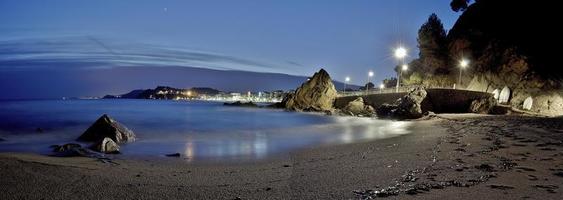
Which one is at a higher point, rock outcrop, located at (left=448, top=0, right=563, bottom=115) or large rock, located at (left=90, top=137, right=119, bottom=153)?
rock outcrop, located at (left=448, top=0, right=563, bottom=115)

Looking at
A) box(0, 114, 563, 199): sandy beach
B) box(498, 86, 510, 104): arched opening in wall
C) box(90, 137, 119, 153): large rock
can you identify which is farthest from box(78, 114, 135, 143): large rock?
box(498, 86, 510, 104): arched opening in wall

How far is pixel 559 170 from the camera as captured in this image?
6.71m

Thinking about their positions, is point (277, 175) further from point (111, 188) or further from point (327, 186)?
point (111, 188)

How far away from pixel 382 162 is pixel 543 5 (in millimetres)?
41895

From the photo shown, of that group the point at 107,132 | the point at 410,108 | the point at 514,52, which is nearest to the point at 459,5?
the point at 514,52

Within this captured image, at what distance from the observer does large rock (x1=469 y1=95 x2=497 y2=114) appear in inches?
1171

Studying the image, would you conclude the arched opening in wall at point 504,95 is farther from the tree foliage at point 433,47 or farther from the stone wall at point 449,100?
the tree foliage at point 433,47

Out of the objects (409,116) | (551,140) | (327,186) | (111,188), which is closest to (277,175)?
(327,186)

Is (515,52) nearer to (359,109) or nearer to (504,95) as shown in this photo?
(504,95)

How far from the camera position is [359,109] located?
4147 cm

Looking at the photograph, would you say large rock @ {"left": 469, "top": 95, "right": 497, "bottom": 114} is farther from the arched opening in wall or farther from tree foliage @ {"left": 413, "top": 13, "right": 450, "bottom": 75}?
tree foliage @ {"left": 413, "top": 13, "right": 450, "bottom": 75}

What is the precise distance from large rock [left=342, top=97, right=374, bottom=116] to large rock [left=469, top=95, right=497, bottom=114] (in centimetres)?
910

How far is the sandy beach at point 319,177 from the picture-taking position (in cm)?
568

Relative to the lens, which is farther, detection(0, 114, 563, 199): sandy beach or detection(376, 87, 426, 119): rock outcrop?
detection(376, 87, 426, 119): rock outcrop
